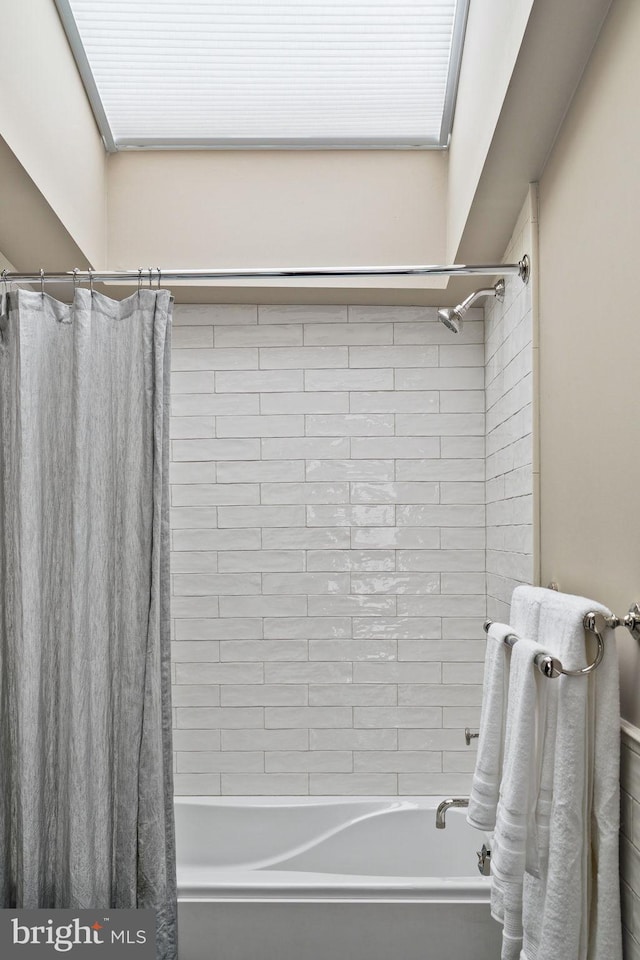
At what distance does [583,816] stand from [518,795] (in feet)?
0.44

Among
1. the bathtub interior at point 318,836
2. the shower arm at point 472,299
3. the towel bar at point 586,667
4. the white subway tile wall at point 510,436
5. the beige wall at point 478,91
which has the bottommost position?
the bathtub interior at point 318,836

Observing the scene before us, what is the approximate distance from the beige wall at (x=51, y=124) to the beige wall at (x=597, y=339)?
1360 millimetres

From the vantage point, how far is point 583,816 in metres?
1.53

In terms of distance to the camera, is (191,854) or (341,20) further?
(191,854)

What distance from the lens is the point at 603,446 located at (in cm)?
170

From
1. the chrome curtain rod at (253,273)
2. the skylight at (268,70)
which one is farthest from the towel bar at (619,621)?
the skylight at (268,70)

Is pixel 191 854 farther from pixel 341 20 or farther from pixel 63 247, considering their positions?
pixel 341 20

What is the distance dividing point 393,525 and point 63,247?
1.57 m

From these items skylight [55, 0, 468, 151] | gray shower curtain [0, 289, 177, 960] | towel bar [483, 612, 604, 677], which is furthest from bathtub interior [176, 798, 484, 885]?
skylight [55, 0, 468, 151]

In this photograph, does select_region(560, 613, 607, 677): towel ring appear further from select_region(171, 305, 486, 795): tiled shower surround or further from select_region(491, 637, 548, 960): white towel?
select_region(171, 305, 486, 795): tiled shower surround

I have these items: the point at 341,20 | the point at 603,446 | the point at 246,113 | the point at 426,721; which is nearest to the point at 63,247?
the point at 246,113

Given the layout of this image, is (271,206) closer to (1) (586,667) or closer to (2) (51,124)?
(2) (51,124)

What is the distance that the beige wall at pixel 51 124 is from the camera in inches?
80.4

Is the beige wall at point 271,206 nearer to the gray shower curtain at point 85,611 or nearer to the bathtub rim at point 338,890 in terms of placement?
the gray shower curtain at point 85,611
